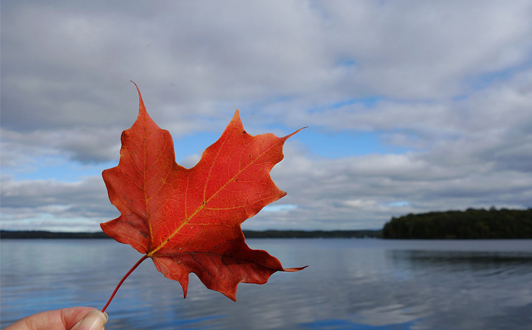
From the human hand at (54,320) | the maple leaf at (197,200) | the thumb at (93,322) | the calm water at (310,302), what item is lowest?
the calm water at (310,302)

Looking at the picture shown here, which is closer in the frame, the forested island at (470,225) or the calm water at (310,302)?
the calm water at (310,302)

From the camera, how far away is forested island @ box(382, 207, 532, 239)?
138 meters

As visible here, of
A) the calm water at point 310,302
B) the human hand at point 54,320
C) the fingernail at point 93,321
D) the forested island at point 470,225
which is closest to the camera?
the fingernail at point 93,321

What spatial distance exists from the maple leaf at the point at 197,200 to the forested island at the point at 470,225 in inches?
6332

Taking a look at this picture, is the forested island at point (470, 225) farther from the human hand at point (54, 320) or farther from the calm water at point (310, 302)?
the human hand at point (54, 320)

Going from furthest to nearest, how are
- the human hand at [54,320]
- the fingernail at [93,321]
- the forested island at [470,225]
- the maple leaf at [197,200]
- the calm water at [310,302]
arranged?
the forested island at [470,225] < the calm water at [310,302] < the human hand at [54,320] < the fingernail at [93,321] < the maple leaf at [197,200]

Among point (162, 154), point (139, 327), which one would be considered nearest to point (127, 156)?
point (162, 154)

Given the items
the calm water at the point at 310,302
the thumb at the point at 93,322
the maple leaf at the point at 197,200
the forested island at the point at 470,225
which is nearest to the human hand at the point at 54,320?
the thumb at the point at 93,322

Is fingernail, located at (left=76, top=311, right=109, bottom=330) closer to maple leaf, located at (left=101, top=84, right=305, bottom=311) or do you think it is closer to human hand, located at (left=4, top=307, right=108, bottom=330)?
human hand, located at (left=4, top=307, right=108, bottom=330)

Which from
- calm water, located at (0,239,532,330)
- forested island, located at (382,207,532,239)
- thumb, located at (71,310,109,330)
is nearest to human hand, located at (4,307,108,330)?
thumb, located at (71,310,109,330)

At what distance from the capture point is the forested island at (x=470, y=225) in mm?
137625

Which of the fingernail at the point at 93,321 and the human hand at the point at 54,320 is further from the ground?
the fingernail at the point at 93,321

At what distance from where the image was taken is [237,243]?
116 cm

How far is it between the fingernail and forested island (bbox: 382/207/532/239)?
528 ft
